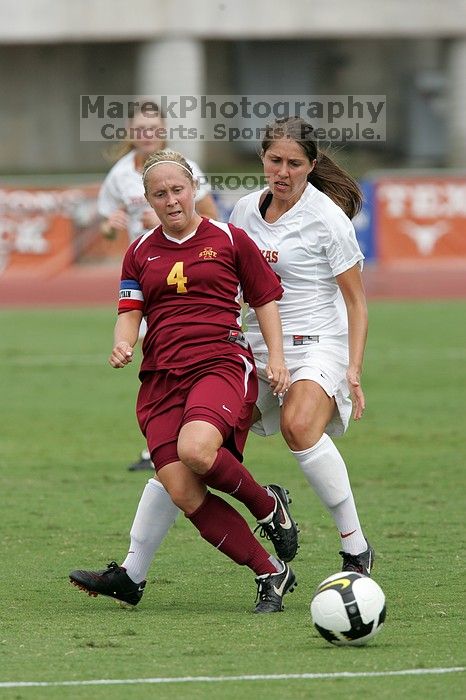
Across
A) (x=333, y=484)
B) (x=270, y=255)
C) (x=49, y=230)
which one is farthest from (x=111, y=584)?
(x=49, y=230)

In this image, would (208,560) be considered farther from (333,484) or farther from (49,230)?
(49,230)

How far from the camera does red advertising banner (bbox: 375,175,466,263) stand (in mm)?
22156

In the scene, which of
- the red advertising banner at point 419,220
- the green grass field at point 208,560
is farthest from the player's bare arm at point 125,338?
the red advertising banner at point 419,220

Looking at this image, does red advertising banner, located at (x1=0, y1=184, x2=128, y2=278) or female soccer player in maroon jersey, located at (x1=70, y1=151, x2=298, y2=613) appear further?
red advertising banner, located at (x1=0, y1=184, x2=128, y2=278)

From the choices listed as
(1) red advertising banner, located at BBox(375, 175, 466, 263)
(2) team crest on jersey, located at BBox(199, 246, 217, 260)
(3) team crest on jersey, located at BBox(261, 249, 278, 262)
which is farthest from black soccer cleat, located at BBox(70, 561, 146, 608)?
(1) red advertising banner, located at BBox(375, 175, 466, 263)

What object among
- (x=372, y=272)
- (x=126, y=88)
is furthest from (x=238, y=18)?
(x=372, y=272)

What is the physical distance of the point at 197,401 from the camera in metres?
5.52

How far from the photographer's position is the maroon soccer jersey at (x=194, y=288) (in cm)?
565

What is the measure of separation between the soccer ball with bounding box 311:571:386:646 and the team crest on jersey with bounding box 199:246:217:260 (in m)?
1.44

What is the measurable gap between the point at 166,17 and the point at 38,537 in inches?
1122

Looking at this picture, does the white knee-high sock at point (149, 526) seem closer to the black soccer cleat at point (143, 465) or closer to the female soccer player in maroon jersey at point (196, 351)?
the female soccer player in maroon jersey at point (196, 351)

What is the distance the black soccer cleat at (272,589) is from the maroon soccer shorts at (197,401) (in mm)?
509

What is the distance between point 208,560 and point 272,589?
1.12 metres

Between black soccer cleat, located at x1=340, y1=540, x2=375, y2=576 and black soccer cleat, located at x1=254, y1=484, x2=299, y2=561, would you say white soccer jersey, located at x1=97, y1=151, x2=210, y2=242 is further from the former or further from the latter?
black soccer cleat, located at x1=340, y1=540, x2=375, y2=576
